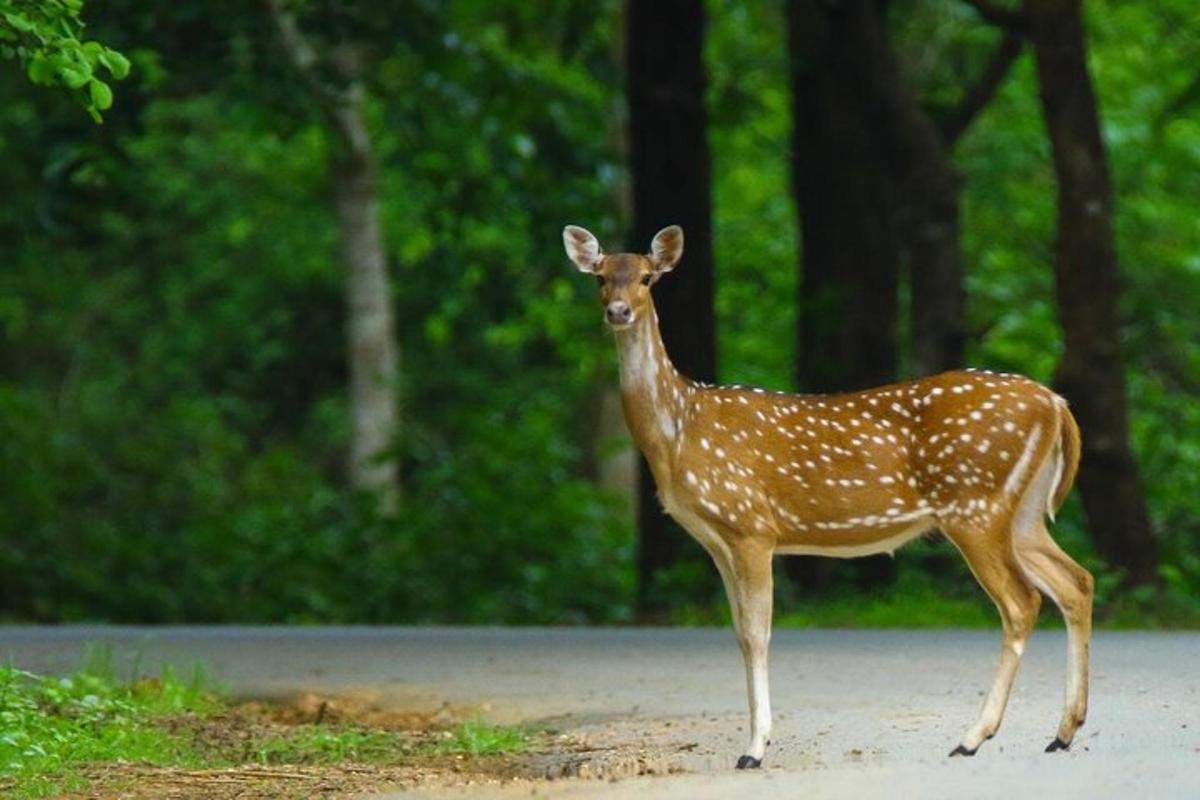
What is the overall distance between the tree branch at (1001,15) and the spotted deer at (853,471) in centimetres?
738

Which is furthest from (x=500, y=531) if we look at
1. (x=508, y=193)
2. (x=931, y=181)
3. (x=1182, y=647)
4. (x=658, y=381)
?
(x=658, y=381)

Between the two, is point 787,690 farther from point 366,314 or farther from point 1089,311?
point 366,314

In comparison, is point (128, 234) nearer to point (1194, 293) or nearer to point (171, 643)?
point (1194, 293)

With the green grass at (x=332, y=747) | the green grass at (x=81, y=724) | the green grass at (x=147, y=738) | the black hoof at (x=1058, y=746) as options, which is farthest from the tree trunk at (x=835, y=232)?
the black hoof at (x=1058, y=746)

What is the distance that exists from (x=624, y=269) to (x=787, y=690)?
308 cm

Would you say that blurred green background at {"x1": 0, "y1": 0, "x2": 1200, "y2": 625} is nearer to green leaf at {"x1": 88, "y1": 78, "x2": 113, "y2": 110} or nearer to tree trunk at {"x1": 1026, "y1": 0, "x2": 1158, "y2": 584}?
tree trunk at {"x1": 1026, "y1": 0, "x2": 1158, "y2": 584}

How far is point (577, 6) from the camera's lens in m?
22.2

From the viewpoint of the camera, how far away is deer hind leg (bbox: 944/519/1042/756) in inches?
408

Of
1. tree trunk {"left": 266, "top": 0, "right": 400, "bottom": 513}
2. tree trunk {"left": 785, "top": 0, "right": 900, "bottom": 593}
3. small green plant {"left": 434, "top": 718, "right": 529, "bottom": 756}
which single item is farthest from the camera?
tree trunk {"left": 266, "top": 0, "right": 400, "bottom": 513}

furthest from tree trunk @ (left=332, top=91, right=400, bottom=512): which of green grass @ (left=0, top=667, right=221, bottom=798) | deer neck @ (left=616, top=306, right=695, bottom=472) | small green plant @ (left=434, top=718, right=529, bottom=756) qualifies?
deer neck @ (left=616, top=306, right=695, bottom=472)

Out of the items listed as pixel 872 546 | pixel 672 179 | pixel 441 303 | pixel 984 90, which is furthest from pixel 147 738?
pixel 441 303

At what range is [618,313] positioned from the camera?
10617 millimetres

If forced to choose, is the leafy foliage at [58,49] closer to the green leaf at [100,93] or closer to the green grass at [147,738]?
the green leaf at [100,93]

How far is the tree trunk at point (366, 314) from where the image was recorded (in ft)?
91.2
